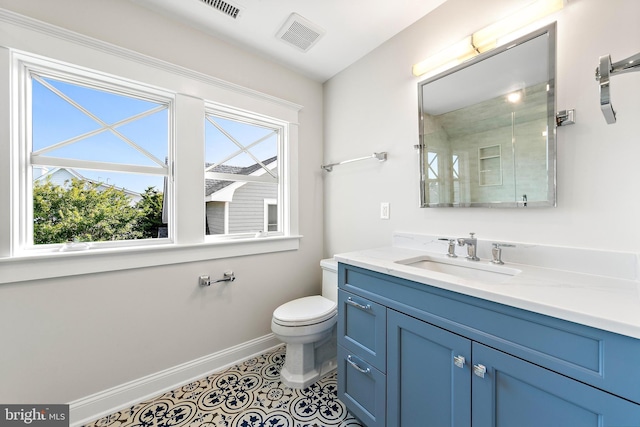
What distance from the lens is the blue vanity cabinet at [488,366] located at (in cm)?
64

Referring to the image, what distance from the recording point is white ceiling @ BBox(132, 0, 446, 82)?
1536 mm

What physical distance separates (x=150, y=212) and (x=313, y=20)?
1.67m

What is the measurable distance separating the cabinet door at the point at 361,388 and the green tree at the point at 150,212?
1418mm

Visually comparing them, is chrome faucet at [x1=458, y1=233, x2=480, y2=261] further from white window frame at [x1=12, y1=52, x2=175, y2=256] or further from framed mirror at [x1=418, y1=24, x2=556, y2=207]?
white window frame at [x1=12, y1=52, x2=175, y2=256]

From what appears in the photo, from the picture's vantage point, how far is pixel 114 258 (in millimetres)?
1457

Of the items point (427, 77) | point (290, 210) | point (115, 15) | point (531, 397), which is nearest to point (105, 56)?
point (115, 15)

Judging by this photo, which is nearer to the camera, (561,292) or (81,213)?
(561,292)

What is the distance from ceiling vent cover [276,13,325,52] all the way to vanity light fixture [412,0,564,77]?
74cm

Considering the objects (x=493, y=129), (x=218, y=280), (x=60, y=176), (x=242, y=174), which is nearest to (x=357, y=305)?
(x=218, y=280)

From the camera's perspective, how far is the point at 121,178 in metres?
1.58

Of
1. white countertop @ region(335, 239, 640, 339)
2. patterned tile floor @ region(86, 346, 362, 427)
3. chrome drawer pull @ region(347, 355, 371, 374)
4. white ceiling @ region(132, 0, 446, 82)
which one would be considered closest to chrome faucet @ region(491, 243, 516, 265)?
white countertop @ region(335, 239, 640, 339)

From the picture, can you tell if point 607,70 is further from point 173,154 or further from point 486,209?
point 173,154

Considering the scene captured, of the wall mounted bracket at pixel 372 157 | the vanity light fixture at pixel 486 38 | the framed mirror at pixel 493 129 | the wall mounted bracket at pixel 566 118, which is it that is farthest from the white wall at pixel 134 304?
the wall mounted bracket at pixel 566 118

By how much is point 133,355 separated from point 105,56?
1.75 metres
